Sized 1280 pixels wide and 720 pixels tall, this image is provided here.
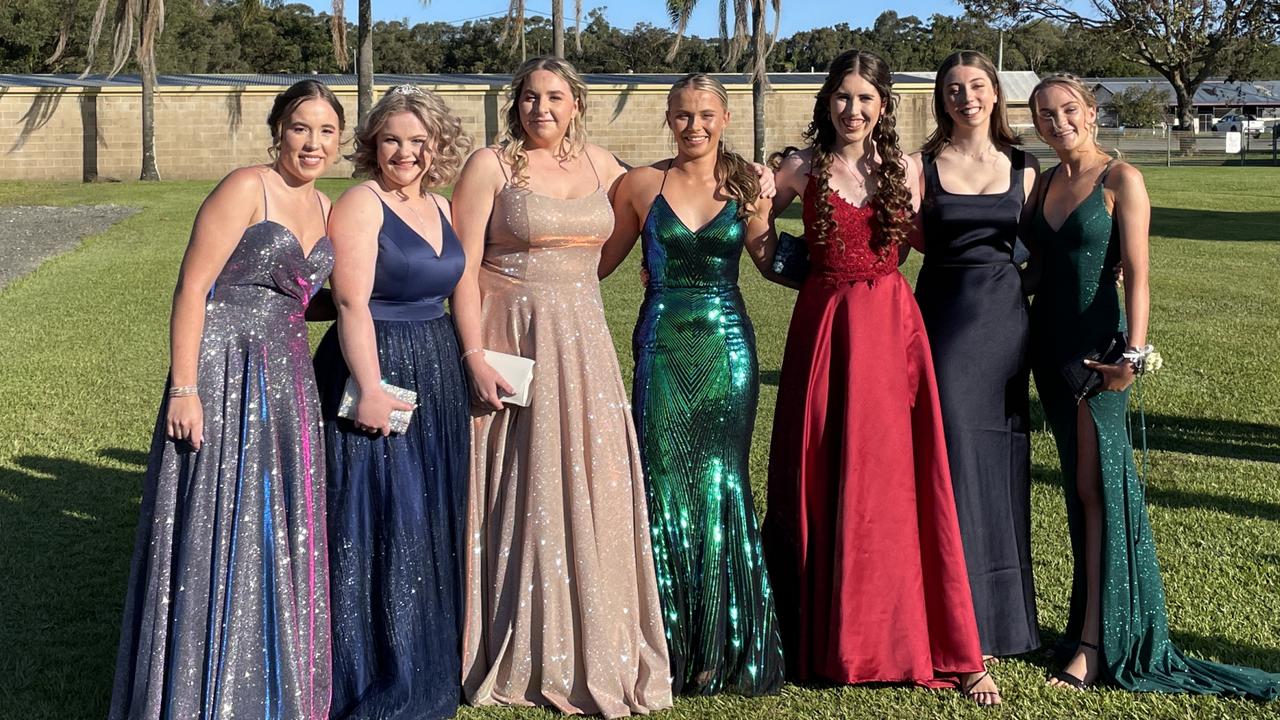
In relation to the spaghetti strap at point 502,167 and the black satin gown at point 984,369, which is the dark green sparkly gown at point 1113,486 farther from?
the spaghetti strap at point 502,167

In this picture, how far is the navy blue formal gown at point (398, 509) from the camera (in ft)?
13.8

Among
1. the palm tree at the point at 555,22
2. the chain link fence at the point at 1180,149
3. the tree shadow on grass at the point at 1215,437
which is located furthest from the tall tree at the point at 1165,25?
the tree shadow on grass at the point at 1215,437

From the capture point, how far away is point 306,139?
406 centimetres

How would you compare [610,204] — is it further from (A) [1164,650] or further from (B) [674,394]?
(A) [1164,650]

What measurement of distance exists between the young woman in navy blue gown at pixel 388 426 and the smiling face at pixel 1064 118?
6.78ft

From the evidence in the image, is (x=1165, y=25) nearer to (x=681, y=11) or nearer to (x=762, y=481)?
(x=681, y=11)

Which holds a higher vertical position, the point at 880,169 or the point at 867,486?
the point at 880,169

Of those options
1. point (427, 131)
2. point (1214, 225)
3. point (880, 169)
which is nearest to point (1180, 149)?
point (1214, 225)

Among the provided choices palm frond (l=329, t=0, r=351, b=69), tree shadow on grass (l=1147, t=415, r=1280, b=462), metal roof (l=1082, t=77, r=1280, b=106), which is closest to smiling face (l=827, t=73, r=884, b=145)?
tree shadow on grass (l=1147, t=415, r=1280, b=462)

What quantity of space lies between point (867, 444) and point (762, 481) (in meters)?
3.27

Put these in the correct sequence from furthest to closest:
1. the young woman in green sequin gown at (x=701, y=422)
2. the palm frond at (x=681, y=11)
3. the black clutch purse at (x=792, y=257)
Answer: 1. the palm frond at (x=681, y=11)
2. the black clutch purse at (x=792, y=257)
3. the young woman in green sequin gown at (x=701, y=422)

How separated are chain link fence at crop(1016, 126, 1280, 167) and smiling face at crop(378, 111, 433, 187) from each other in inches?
1358

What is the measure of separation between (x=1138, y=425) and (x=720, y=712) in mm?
5389

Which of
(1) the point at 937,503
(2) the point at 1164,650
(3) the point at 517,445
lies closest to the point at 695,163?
(3) the point at 517,445
